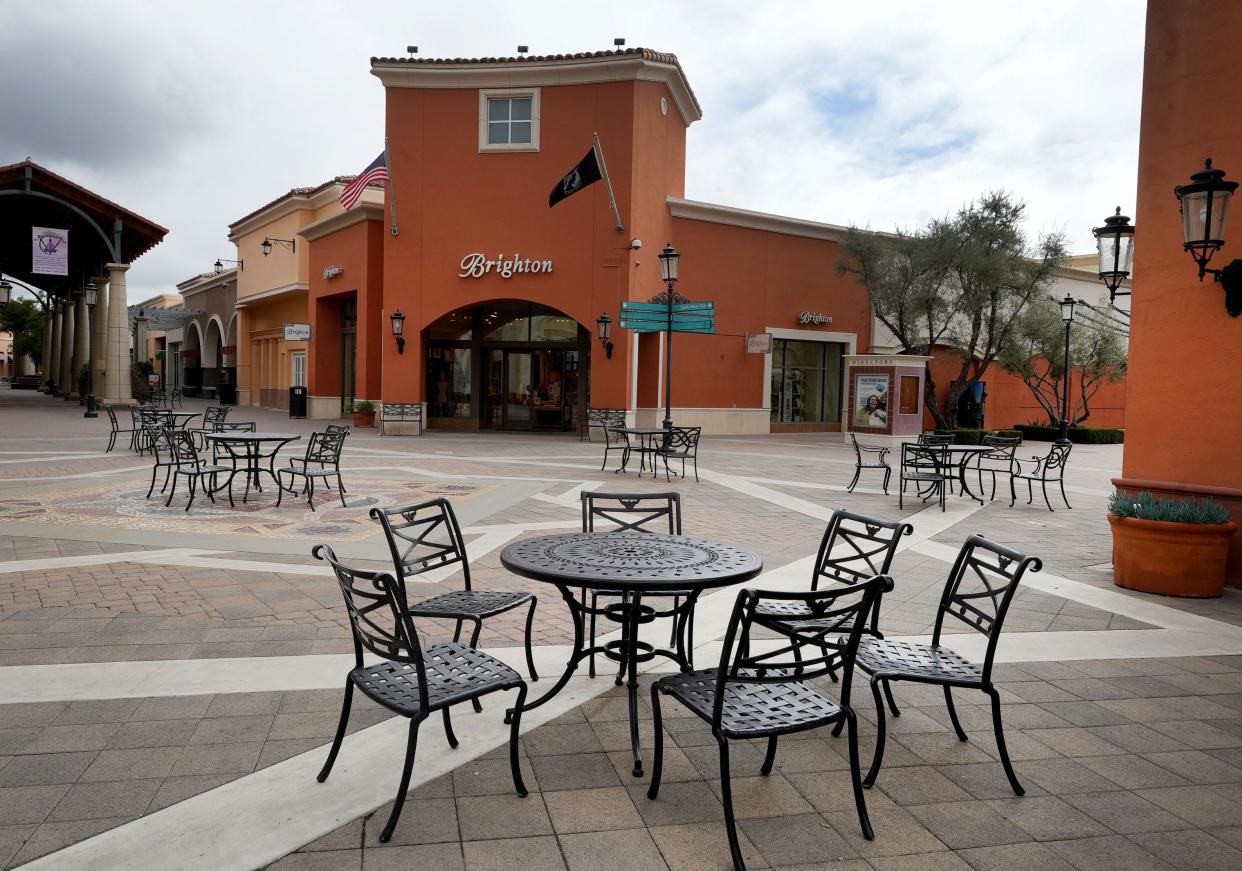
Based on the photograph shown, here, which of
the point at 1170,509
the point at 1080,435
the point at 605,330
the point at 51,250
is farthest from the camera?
the point at 1080,435

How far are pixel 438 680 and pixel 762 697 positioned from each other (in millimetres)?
1149

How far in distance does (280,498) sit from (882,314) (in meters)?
19.4

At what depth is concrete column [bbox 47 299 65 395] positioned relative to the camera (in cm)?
4056

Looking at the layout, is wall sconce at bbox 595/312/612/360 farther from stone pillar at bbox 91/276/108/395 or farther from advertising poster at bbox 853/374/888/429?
stone pillar at bbox 91/276/108/395

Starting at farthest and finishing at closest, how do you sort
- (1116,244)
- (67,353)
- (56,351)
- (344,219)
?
(56,351) → (67,353) → (344,219) → (1116,244)

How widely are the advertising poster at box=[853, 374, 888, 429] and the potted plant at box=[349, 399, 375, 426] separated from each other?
13.3m

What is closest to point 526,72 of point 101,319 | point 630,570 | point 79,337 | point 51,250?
point 51,250

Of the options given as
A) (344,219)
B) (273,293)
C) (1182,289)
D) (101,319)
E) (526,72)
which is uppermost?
(526,72)

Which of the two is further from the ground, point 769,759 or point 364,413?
point 364,413

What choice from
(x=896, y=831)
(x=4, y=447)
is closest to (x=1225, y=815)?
(x=896, y=831)

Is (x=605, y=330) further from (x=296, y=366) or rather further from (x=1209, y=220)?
(x=296, y=366)

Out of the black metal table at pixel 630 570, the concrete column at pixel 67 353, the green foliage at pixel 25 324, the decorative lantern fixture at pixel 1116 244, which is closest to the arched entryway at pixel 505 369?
the decorative lantern fixture at pixel 1116 244

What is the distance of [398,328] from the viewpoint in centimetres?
2048

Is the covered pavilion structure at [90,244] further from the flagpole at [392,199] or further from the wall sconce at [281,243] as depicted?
the flagpole at [392,199]
